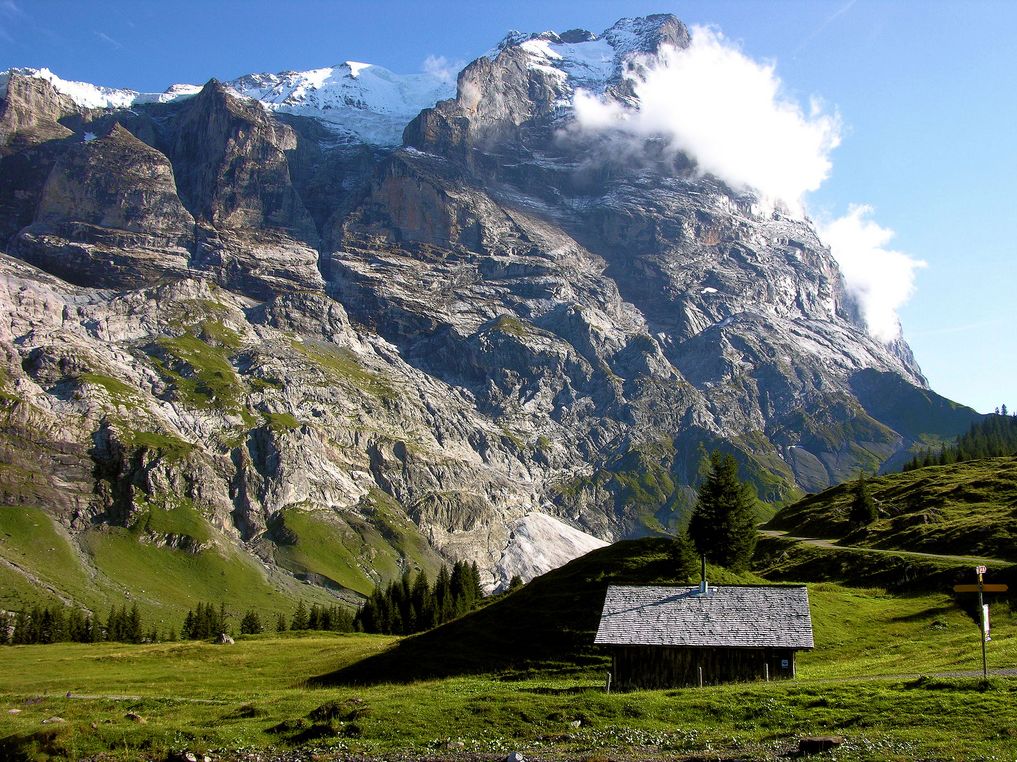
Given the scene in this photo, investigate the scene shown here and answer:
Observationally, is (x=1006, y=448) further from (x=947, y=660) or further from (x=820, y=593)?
(x=947, y=660)

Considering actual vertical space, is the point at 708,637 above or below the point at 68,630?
above

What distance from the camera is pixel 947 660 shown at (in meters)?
44.2

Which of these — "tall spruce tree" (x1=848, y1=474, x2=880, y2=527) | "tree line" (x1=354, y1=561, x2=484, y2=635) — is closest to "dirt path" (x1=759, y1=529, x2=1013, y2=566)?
"tall spruce tree" (x1=848, y1=474, x2=880, y2=527)

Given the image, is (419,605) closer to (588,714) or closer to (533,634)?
Answer: (533,634)

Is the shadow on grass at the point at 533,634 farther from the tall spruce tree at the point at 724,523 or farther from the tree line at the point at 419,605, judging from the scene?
the tree line at the point at 419,605

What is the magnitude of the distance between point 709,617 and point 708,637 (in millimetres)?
1798

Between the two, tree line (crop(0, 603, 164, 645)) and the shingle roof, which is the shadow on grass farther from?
tree line (crop(0, 603, 164, 645))

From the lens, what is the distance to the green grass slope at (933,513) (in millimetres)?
83625

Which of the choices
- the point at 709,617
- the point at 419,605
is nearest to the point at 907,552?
the point at 709,617

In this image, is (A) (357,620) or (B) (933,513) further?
(A) (357,620)

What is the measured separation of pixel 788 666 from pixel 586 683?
455 inches

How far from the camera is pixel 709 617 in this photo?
50281 millimetres

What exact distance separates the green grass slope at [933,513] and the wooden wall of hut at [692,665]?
41428 mm

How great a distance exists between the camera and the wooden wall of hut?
47.3 m
